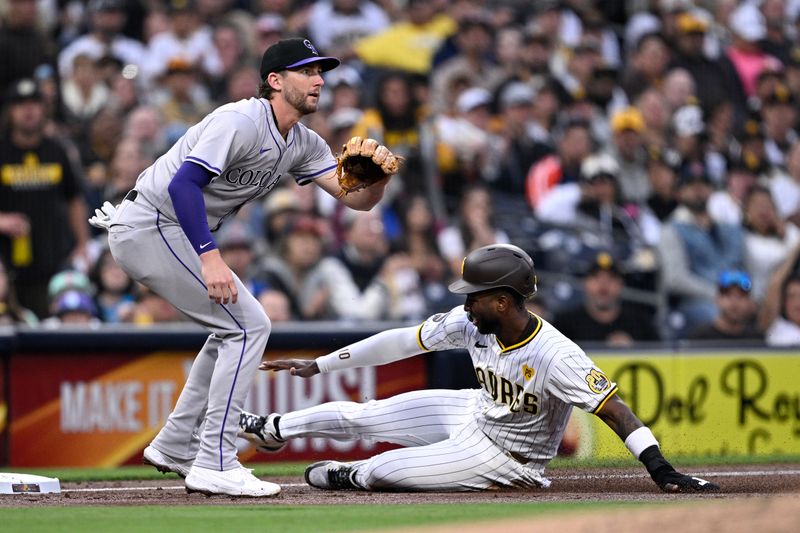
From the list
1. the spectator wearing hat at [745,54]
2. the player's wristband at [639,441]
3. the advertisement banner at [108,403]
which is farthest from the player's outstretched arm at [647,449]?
the spectator wearing hat at [745,54]

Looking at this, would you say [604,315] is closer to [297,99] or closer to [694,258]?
[694,258]

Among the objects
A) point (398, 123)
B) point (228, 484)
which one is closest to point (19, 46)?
point (398, 123)

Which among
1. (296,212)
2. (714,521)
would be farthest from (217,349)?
(296,212)

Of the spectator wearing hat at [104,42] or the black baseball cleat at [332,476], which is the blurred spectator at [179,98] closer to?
the spectator wearing hat at [104,42]

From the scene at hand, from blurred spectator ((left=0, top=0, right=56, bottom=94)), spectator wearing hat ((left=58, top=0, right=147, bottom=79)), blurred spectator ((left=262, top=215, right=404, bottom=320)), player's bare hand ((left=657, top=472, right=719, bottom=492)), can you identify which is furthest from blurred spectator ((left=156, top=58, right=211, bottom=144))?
player's bare hand ((left=657, top=472, right=719, bottom=492))

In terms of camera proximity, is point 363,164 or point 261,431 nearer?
point 363,164
